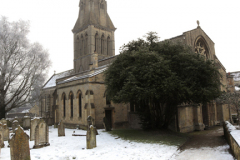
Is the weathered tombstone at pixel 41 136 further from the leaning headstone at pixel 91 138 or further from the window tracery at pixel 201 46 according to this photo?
the window tracery at pixel 201 46

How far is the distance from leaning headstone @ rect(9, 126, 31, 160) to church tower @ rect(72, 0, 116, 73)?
1193 inches

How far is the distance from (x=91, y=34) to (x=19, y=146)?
32736mm

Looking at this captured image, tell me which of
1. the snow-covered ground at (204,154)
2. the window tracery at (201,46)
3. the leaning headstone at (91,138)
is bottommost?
the snow-covered ground at (204,154)

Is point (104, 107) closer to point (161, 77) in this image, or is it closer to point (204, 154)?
point (161, 77)

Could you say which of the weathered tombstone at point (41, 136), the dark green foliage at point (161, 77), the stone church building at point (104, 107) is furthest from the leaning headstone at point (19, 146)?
the stone church building at point (104, 107)

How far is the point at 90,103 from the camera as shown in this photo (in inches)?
829

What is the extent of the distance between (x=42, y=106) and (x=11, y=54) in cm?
1785

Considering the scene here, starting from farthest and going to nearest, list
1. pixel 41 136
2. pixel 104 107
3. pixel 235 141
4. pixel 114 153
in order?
pixel 104 107 < pixel 41 136 < pixel 114 153 < pixel 235 141

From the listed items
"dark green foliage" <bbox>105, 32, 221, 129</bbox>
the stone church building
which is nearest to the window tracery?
the stone church building

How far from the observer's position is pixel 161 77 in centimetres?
1342

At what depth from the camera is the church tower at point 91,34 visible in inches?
1561

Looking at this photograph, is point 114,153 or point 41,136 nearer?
point 114,153

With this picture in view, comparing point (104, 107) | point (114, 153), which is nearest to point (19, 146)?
point (114, 153)

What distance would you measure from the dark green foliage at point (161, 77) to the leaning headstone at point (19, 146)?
6686 millimetres
